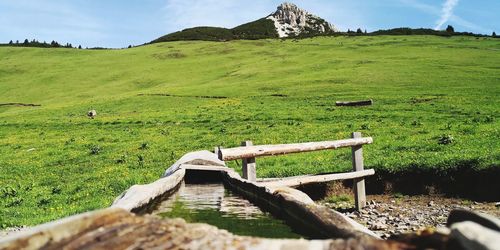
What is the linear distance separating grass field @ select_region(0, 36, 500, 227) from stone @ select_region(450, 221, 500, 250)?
12765 mm

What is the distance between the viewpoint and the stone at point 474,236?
162 inches

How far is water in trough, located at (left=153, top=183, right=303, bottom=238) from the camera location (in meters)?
9.73

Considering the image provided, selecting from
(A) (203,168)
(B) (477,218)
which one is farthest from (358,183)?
(B) (477,218)

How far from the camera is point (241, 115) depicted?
4278 cm

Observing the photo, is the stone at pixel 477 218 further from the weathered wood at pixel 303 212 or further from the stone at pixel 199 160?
the stone at pixel 199 160

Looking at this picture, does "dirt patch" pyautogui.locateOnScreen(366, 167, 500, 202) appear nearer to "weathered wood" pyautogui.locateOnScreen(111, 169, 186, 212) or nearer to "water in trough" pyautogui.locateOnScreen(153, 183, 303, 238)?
"water in trough" pyautogui.locateOnScreen(153, 183, 303, 238)

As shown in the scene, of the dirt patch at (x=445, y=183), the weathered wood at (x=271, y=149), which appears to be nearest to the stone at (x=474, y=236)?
the weathered wood at (x=271, y=149)

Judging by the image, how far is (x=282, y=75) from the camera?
77.6 meters

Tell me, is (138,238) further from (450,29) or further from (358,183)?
(450,29)

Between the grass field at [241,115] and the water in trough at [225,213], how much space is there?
3.73 meters

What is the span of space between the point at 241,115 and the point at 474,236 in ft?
127

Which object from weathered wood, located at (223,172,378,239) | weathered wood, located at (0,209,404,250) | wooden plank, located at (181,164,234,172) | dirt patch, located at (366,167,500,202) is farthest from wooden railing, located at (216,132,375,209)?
weathered wood, located at (0,209,404,250)

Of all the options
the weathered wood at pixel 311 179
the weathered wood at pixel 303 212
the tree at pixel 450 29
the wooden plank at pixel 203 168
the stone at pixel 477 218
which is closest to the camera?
the stone at pixel 477 218

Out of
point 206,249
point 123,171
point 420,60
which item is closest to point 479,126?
point 123,171
